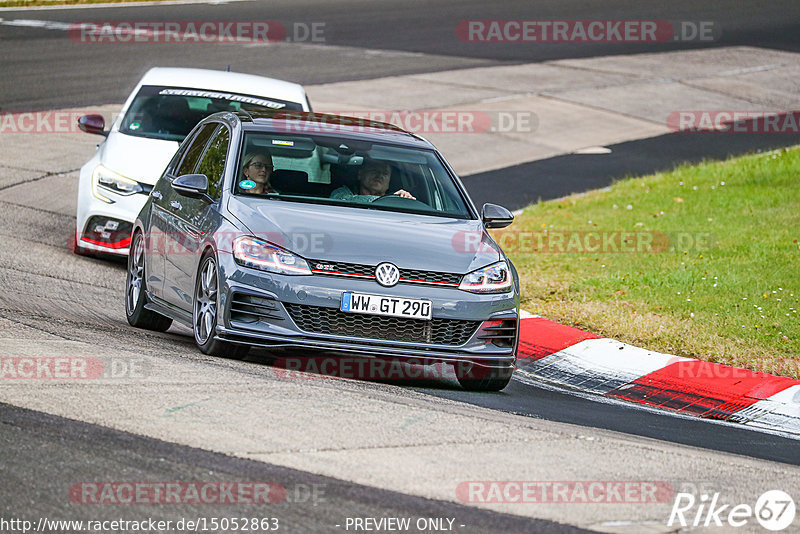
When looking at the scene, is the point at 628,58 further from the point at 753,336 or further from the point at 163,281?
the point at 163,281

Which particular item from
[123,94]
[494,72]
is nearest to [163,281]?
[123,94]

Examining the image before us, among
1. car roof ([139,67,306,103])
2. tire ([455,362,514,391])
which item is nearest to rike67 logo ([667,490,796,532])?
tire ([455,362,514,391])

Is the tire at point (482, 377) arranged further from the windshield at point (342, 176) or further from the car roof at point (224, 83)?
the car roof at point (224, 83)

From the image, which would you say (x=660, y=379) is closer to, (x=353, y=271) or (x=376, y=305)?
(x=376, y=305)

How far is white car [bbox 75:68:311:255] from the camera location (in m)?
12.0

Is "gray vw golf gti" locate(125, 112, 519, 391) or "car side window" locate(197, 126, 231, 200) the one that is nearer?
"gray vw golf gti" locate(125, 112, 519, 391)

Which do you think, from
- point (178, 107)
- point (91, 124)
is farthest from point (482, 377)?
point (91, 124)

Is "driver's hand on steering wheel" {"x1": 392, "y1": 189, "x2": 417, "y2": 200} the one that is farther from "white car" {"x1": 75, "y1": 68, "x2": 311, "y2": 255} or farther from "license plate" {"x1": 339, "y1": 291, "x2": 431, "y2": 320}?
"white car" {"x1": 75, "y1": 68, "x2": 311, "y2": 255}

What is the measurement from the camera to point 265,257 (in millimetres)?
7930

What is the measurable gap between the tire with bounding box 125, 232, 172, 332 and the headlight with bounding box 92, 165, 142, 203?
203 cm

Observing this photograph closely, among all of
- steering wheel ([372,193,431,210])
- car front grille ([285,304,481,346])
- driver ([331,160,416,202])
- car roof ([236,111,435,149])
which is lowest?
car front grille ([285,304,481,346])

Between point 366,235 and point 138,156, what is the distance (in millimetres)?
4746

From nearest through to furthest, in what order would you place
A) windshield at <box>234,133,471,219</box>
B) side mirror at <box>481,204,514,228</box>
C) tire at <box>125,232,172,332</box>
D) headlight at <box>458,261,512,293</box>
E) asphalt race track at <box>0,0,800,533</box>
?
asphalt race track at <box>0,0,800,533</box> < headlight at <box>458,261,512,293</box> < windshield at <box>234,133,471,219</box> < side mirror at <box>481,204,514,228</box> < tire at <box>125,232,172,332</box>

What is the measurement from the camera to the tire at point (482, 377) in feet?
27.7
